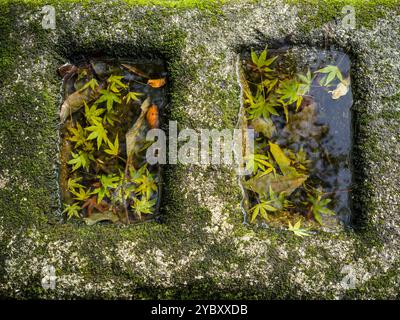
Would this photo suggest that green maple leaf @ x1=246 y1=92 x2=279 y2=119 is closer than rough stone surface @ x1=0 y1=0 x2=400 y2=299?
No

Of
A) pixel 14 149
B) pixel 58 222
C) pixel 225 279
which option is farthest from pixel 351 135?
pixel 14 149

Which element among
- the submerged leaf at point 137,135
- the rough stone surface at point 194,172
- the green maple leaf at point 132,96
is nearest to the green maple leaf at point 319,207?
the rough stone surface at point 194,172

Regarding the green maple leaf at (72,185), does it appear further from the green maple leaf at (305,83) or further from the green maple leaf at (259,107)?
the green maple leaf at (305,83)

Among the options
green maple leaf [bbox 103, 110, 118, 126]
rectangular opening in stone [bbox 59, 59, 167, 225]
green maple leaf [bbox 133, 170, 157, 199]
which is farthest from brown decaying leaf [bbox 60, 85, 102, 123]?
green maple leaf [bbox 133, 170, 157, 199]

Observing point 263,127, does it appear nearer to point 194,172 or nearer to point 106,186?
point 194,172

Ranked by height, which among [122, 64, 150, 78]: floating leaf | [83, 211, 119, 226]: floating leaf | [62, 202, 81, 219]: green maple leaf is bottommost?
[83, 211, 119, 226]: floating leaf

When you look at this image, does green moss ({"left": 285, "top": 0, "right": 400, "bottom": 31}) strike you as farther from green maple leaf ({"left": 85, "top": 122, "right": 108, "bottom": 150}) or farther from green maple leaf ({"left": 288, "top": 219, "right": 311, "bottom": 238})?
green maple leaf ({"left": 85, "top": 122, "right": 108, "bottom": 150})
